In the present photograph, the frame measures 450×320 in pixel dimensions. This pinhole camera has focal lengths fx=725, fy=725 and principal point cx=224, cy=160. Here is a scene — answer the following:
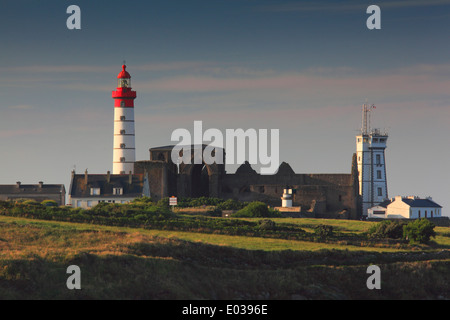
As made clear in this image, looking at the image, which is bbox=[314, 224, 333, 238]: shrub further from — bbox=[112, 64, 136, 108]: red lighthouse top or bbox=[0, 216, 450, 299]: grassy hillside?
bbox=[112, 64, 136, 108]: red lighthouse top

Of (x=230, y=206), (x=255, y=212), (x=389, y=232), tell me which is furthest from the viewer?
(x=230, y=206)

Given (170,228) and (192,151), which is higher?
(192,151)

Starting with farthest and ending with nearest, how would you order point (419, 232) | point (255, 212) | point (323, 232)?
1. point (255, 212)
2. point (323, 232)
3. point (419, 232)

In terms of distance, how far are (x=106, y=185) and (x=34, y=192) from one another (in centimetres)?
1416

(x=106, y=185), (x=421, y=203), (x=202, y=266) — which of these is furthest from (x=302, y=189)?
(x=202, y=266)

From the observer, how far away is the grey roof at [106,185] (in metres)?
73.9

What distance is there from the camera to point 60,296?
2825 centimetres

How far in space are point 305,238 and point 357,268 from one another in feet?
30.4

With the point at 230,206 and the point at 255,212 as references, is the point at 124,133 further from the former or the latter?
the point at 255,212

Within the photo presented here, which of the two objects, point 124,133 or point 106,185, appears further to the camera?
point 124,133

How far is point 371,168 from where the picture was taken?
87312mm

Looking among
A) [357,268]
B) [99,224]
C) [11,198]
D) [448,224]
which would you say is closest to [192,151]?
[11,198]

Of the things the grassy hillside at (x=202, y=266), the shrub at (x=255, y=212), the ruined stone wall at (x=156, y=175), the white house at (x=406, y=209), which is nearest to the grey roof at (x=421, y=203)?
the white house at (x=406, y=209)
